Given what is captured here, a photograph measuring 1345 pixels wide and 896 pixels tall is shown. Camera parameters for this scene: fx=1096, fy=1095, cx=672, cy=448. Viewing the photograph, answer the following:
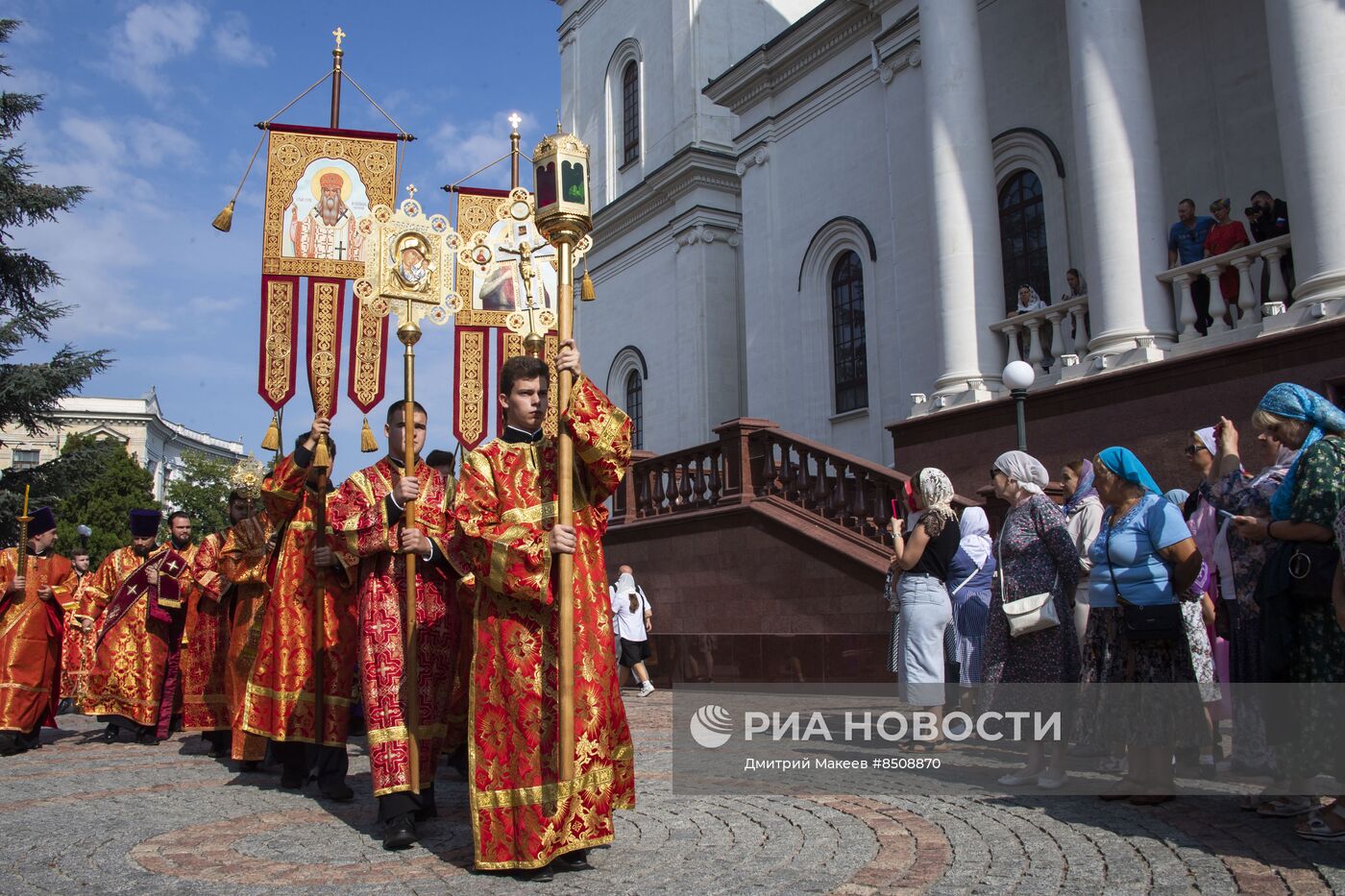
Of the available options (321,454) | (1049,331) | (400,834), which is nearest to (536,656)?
(400,834)

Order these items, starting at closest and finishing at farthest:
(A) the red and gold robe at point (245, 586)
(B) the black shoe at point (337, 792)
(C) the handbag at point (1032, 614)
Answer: (C) the handbag at point (1032, 614) < (B) the black shoe at point (337, 792) < (A) the red and gold robe at point (245, 586)

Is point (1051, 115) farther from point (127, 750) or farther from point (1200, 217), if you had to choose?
point (127, 750)

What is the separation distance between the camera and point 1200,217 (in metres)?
13.2

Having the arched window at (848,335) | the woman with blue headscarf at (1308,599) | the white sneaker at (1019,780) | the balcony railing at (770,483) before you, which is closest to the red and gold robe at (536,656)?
the white sneaker at (1019,780)

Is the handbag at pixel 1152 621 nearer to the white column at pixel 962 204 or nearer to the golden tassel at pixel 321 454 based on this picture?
the golden tassel at pixel 321 454

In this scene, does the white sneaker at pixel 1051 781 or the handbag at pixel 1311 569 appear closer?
the handbag at pixel 1311 569

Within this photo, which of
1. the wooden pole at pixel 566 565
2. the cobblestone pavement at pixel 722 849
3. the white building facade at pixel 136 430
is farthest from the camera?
the white building facade at pixel 136 430

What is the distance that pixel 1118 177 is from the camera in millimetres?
13281

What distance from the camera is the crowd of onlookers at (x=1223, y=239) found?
40.0ft

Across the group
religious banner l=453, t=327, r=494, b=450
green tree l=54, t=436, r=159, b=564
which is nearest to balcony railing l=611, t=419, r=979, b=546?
religious banner l=453, t=327, r=494, b=450

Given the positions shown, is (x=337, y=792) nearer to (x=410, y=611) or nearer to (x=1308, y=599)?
(x=410, y=611)

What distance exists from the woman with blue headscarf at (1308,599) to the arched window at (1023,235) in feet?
42.1

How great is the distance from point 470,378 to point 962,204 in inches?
299

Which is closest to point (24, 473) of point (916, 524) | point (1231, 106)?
point (916, 524)
